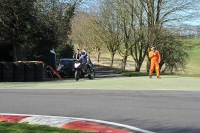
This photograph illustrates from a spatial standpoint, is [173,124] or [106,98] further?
[106,98]

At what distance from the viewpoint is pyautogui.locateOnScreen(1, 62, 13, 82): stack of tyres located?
2103 cm

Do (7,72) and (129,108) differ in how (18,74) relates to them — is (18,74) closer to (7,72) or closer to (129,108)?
(7,72)

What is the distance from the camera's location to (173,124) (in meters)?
8.05

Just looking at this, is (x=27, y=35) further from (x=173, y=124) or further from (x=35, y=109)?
(x=173, y=124)

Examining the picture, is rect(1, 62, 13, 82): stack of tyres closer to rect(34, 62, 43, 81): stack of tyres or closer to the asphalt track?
rect(34, 62, 43, 81): stack of tyres

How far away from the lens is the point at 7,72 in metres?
21.0

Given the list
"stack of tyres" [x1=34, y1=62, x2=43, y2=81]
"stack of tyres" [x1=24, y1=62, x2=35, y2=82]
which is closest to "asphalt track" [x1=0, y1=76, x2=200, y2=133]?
"stack of tyres" [x1=24, y1=62, x2=35, y2=82]

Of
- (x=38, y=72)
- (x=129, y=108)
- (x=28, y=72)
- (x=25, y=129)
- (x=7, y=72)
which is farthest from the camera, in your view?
(x=38, y=72)

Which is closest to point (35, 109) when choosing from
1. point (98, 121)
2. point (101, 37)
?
point (98, 121)

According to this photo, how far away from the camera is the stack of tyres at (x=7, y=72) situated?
21.0 meters

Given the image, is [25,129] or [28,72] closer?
[25,129]

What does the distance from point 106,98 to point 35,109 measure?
3167 millimetres

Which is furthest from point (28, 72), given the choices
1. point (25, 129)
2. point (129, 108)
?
point (25, 129)

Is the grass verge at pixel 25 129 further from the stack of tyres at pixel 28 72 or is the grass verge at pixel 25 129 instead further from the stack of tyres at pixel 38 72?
the stack of tyres at pixel 38 72
